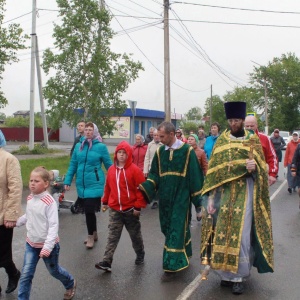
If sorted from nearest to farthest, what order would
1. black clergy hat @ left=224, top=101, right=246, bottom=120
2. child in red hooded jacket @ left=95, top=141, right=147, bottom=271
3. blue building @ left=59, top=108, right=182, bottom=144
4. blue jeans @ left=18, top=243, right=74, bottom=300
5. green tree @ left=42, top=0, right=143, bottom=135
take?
1. blue jeans @ left=18, top=243, right=74, bottom=300
2. black clergy hat @ left=224, top=101, right=246, bottom=120
3. child in red hooded jacket @ left=95, top=141, right=147, bottom=271
4. green tree @ left=42, top=0, right=143, bottom=135
5. blue building @ left=59, top=108, right=182, bottom=144

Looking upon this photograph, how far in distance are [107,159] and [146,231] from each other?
184 cm

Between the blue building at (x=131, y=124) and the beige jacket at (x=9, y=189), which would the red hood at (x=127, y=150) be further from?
the blue building at (x=131, y=124)

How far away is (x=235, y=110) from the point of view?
5770 mm

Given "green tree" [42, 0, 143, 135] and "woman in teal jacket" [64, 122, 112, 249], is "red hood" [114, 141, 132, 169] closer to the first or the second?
"woman in teal jacket" [64, 122, 112, 249]

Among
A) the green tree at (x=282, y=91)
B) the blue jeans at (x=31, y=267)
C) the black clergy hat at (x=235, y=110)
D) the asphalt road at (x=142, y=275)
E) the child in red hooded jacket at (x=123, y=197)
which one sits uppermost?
the green tree at (x=282, y=91)

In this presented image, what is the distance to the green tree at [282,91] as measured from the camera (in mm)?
71625

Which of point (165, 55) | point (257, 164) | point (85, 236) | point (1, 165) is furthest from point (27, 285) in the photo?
point (165, 55)

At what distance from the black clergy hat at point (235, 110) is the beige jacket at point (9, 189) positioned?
2359mm

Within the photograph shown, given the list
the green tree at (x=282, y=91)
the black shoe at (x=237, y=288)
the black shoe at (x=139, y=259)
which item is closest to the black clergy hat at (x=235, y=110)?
→ the black shoe at (x=237, y=288)

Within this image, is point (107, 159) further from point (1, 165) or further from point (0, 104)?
point (0, 104)

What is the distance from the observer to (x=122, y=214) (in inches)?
255

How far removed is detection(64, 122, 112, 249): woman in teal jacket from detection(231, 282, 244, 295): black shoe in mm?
2626

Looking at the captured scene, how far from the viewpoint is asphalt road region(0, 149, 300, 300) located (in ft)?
18.3

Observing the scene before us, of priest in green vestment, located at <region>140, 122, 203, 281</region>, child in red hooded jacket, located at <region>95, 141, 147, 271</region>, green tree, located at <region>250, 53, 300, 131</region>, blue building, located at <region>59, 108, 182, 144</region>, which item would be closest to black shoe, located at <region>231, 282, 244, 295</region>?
priest in green vestment, located at <region>140, 122, 203, 281</region>
